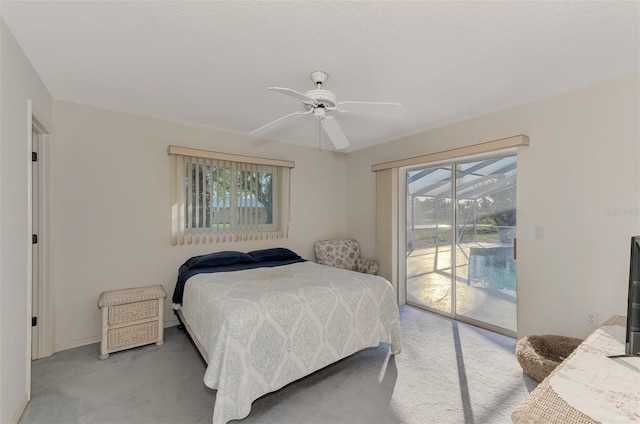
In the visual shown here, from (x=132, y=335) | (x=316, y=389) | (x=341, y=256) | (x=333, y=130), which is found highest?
(x=333, y=130)

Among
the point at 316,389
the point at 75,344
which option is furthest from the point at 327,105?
the point at 75,344

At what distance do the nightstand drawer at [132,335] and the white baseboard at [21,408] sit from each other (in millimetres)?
640

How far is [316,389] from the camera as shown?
208cm

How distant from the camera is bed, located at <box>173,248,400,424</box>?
172 centimetres

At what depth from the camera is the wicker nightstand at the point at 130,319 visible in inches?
99.4

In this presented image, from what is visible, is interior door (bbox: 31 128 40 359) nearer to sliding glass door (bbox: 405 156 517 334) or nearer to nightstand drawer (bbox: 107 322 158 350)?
nightstand drawer (bbox: 107 322 158 350)

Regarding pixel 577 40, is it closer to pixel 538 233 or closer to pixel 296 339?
pixel 538 233

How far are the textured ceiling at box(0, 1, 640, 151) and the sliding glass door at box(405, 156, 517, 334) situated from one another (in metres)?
0.97

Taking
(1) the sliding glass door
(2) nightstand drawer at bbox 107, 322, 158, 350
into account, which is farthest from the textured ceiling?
(2) nightstand drawer at bbox 107, 322, 158, 350

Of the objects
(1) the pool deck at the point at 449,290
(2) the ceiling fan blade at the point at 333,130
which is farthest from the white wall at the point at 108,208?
(1) the pool deck at the point at 449,290

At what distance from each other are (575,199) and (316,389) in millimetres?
2715

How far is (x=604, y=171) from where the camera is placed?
7.57 feet

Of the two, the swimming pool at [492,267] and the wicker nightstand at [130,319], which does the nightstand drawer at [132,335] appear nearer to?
the wicker nightstand at [130,319]

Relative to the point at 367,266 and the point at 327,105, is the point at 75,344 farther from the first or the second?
the point at 367,266
